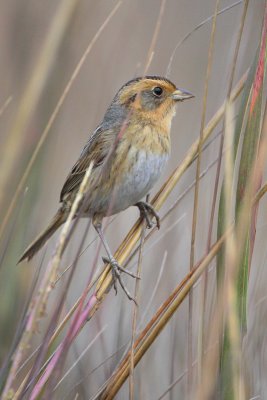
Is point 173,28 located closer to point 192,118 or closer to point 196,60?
point 196,60

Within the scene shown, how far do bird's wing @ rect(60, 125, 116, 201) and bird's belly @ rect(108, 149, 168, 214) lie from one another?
174 mm

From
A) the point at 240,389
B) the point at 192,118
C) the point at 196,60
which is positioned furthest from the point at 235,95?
the point at 196,60

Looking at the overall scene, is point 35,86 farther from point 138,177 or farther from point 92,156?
point 92,156

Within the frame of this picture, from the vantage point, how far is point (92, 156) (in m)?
3.06

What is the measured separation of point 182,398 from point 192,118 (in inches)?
92.7

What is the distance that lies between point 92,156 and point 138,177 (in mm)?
281

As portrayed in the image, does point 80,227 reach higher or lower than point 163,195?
higher

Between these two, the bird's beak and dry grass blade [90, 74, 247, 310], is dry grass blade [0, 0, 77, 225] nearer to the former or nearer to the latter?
dry grass blade [90, 74, 247, 310]

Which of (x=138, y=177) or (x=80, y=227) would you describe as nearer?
(x=138, y=177)

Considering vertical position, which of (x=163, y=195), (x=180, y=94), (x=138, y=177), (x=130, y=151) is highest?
(x=180, y=94)

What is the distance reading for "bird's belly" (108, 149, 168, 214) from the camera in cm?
287

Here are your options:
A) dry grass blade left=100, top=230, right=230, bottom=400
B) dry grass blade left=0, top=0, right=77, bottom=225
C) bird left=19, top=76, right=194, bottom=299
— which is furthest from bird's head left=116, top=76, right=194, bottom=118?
dry grass blade left=100, top=230, right=230, bottom=400

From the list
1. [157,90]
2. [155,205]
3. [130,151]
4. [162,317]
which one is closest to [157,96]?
[157,90]

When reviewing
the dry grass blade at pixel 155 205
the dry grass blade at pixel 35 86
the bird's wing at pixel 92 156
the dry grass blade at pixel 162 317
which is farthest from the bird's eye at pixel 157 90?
the dry grass blade at pixel 162 317
